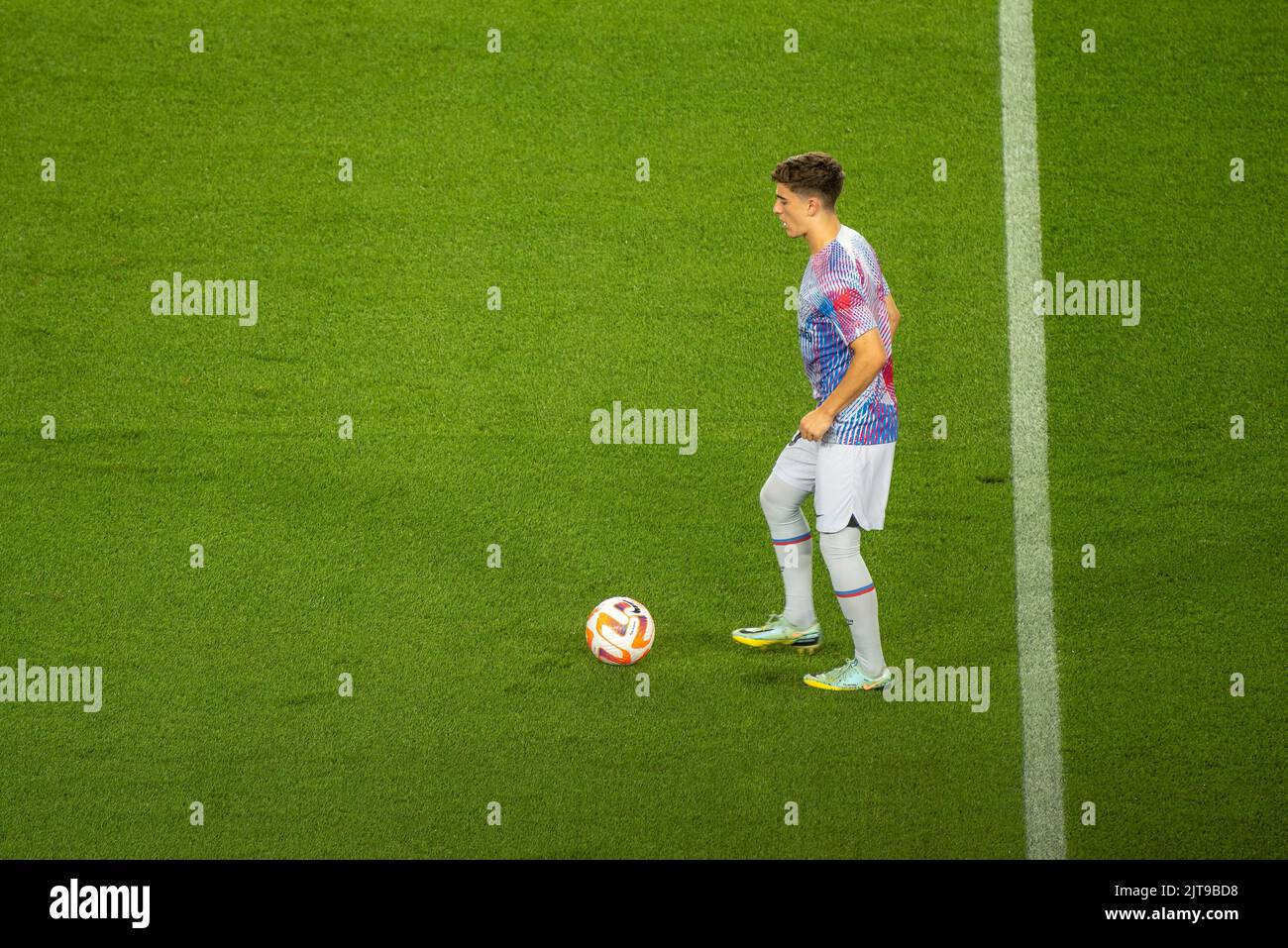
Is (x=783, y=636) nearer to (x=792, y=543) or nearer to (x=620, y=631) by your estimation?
(x=792, y=543)

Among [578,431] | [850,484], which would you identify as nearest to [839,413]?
[850,484]

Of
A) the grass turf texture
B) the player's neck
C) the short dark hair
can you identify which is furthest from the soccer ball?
the short dark hair

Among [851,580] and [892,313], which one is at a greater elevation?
[892,313]

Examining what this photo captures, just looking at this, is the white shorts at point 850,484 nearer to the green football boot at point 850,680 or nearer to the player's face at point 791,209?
the green football boot at point 850,680

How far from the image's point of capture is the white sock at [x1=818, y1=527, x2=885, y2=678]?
6.52m

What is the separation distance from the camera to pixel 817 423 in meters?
6.28

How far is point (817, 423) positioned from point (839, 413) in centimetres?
19

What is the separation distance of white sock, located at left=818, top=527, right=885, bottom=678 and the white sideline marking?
97 cm

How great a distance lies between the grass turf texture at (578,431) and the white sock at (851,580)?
48 centimetres

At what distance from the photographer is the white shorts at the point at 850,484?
645 cm

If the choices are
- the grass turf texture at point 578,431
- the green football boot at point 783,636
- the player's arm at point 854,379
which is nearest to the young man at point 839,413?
the player's arm at point 854,379

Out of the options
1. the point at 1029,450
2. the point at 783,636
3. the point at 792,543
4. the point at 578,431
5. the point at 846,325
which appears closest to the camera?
the point at 846,325

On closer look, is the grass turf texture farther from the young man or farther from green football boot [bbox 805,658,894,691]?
the young man

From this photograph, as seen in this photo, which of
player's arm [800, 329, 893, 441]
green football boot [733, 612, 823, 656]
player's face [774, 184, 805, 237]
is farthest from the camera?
green football boot [733, 612, 823, 656]
